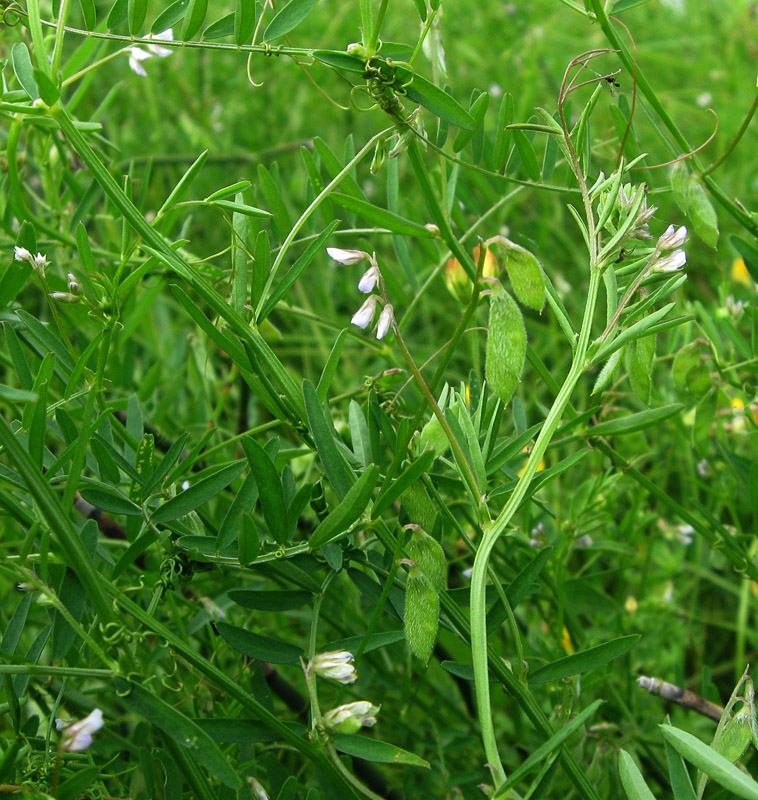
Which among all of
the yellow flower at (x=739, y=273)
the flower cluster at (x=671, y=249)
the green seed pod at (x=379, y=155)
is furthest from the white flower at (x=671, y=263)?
the yellow flower at (x=739, y=273)

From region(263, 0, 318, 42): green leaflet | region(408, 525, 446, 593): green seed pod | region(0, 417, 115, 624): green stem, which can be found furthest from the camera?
region(263, 0, 318, 42): green leaflet

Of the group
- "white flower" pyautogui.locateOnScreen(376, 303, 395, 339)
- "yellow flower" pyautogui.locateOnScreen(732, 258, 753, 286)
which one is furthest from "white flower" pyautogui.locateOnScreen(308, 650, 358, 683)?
"yellow flower" pyautogui.locateOnScreen(732, 258, 753, 286)

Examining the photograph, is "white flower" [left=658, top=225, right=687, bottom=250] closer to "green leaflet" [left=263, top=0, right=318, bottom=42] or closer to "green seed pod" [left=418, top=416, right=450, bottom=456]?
"green seed pod" [left=418, top=416, right=450, bottom=456]

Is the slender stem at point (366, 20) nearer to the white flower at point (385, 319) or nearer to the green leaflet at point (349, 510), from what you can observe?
the white flower at point (385, 319)

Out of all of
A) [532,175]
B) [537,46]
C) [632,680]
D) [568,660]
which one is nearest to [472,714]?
[632,680]

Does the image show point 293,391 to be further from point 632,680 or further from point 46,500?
point 632,680

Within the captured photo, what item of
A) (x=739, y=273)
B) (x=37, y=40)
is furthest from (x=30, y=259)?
(x=739, y=273)

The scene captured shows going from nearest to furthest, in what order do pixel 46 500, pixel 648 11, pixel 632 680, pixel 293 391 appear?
pixel 46 500
pixel 293 391
pixel 632 680
pixel 648 11
